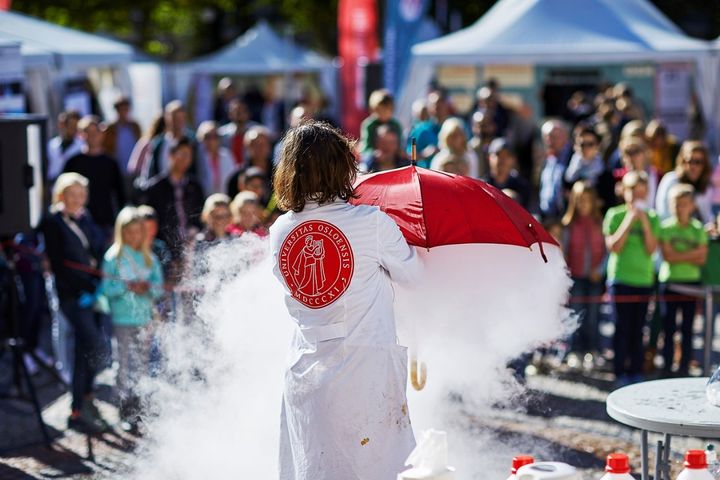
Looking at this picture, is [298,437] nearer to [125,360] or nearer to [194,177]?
[125,360]

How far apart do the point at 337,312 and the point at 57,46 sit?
1095cm

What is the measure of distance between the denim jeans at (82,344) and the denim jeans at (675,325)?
4130mm

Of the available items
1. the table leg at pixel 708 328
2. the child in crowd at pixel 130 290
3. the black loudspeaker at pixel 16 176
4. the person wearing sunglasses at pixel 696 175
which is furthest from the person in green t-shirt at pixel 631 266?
the black loudspeaker at pixel 16 176

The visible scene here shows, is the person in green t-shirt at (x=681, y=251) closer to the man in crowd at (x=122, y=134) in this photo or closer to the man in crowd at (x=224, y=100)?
the man in crowd at (x=122, y=134)

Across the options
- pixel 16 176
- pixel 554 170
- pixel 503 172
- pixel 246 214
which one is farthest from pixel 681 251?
pixel 16 176

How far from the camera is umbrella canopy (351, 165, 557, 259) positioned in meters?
4.48

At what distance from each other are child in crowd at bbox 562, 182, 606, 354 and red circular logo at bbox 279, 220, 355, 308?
17.0ft

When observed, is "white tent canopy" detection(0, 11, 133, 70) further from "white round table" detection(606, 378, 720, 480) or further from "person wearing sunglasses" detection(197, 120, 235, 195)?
"white round table" detection(606, 378, 720, 480)

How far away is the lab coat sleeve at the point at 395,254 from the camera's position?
4.22 metres

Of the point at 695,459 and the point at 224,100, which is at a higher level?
the point at 224,100

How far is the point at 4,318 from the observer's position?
29.1ft

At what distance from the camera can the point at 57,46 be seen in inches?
559

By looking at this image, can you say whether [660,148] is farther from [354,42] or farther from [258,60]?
[258,60]

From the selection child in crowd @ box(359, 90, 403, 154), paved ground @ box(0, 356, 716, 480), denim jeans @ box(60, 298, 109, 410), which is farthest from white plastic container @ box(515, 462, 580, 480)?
child in crowd @ box(359, 90, 403, 154)
